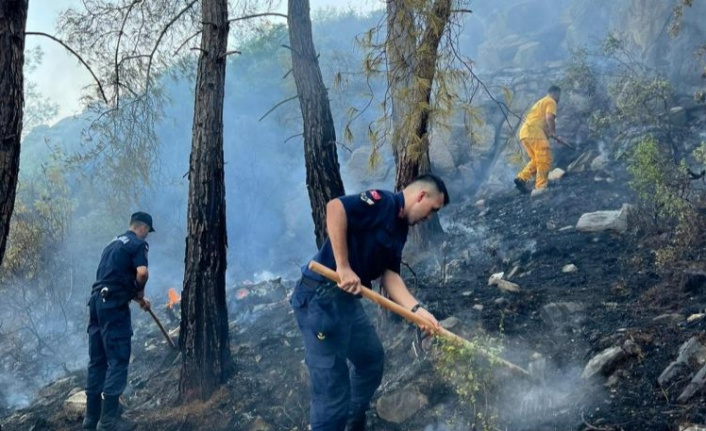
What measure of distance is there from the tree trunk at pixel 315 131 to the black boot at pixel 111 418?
7.74 ft

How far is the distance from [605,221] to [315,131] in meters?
3.75

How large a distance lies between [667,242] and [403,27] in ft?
11.4

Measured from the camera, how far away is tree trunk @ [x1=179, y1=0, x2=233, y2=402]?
5.58 metres

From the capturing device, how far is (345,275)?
3461mm

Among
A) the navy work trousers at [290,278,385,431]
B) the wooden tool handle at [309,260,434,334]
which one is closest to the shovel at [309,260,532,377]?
the wooden tool handle at [309,260,434,334]

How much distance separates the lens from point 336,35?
A: 27.7m

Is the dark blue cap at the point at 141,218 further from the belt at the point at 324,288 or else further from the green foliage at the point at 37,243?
the green foliage at the point at 37,243

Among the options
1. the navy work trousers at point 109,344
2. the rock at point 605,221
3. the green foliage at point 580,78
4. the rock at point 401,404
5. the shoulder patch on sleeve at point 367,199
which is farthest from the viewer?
the green foliage at point 580,78

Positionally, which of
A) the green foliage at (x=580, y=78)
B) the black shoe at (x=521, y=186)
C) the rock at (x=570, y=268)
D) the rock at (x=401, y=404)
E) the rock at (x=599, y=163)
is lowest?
the rock at (x=401, y=404)

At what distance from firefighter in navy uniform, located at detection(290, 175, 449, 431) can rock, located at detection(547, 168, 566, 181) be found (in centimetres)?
707

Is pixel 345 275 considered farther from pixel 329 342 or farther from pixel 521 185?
pixel 521 185

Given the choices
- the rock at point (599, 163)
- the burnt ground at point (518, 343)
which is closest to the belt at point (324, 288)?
the burnt ground at point (518, 343)

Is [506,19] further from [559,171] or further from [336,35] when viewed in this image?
[559,171]

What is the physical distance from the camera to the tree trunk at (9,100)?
3.07 metres
